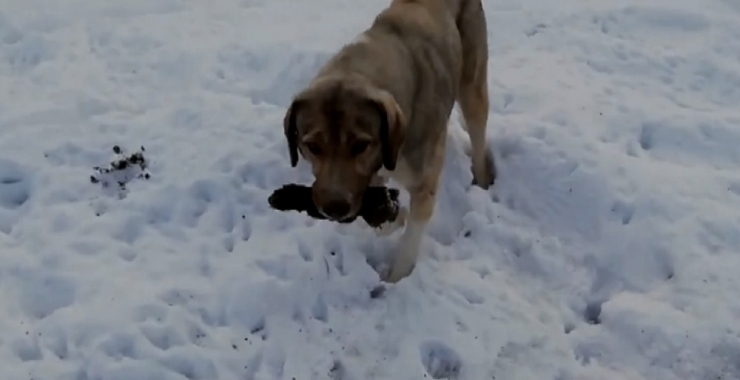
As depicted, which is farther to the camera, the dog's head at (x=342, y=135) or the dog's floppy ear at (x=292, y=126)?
the dog's floppy ear at (x=292, y=126)

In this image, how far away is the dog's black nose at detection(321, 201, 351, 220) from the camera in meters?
4.58

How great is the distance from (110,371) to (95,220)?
4.32 ft

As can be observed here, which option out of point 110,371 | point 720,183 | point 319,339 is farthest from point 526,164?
point 110,371

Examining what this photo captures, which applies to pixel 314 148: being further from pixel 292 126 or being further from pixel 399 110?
pixel 399 110

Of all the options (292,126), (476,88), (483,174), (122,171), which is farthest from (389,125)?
(122,171)

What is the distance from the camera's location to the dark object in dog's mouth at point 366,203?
4.95 meters

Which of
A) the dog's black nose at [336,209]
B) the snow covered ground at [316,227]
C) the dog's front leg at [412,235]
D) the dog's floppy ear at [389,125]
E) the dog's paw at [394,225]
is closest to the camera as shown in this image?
the dog's black nose at [336,209]

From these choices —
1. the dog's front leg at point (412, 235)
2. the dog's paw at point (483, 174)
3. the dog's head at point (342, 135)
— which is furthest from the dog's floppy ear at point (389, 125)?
the dog's paw at point (483, 174)

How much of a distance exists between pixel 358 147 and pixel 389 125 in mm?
208

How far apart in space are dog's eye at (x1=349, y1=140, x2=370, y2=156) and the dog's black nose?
0.85 feet

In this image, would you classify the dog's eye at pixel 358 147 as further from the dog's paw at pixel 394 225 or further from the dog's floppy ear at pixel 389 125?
the dog's paw at pixel 394 225

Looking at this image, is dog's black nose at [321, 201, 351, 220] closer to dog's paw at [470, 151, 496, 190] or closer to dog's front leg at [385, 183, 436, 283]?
dog's front leg at [385, 183, 436, 283]

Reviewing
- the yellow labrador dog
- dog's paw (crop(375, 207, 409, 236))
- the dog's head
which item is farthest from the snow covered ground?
the dog's head

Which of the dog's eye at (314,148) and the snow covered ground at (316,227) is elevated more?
the dog's eye at (314,148)
